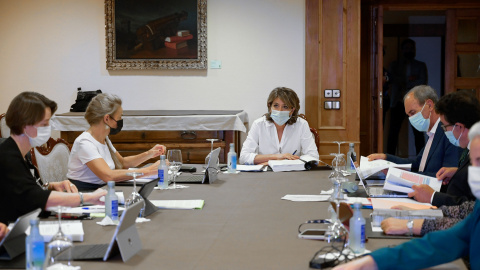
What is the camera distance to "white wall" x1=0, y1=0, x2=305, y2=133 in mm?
7348

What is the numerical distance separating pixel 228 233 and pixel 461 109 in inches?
53.6

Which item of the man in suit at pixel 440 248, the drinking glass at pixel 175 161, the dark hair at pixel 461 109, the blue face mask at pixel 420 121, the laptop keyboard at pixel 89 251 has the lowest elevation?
the laptop keyboard at pixel 89 251

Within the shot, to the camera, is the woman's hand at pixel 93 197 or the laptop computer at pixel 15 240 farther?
the woman's hand at pixel 93 197

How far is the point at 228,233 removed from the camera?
255 centimetres

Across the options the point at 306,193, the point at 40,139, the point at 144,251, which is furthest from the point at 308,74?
the point at 144,251

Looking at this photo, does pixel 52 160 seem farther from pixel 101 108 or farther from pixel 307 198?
pixel 307 198

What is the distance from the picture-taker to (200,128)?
21.2ft

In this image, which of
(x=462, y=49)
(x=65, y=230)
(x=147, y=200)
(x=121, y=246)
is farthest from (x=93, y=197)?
(x=462, y=49)

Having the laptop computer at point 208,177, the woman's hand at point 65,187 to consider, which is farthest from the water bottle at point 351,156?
the woman's hand at point 65,187

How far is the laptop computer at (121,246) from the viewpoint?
214cm

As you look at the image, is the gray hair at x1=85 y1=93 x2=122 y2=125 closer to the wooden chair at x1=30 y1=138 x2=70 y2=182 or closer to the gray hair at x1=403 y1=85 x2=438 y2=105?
the wooden chair at x1=30 y1=138 x2=70 y2=182

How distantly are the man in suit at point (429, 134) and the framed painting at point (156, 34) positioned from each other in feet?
11.0

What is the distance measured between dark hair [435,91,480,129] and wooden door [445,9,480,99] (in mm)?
5164

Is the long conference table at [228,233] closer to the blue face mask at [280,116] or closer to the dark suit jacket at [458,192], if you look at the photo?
the dark suit jacket at [458,192]
